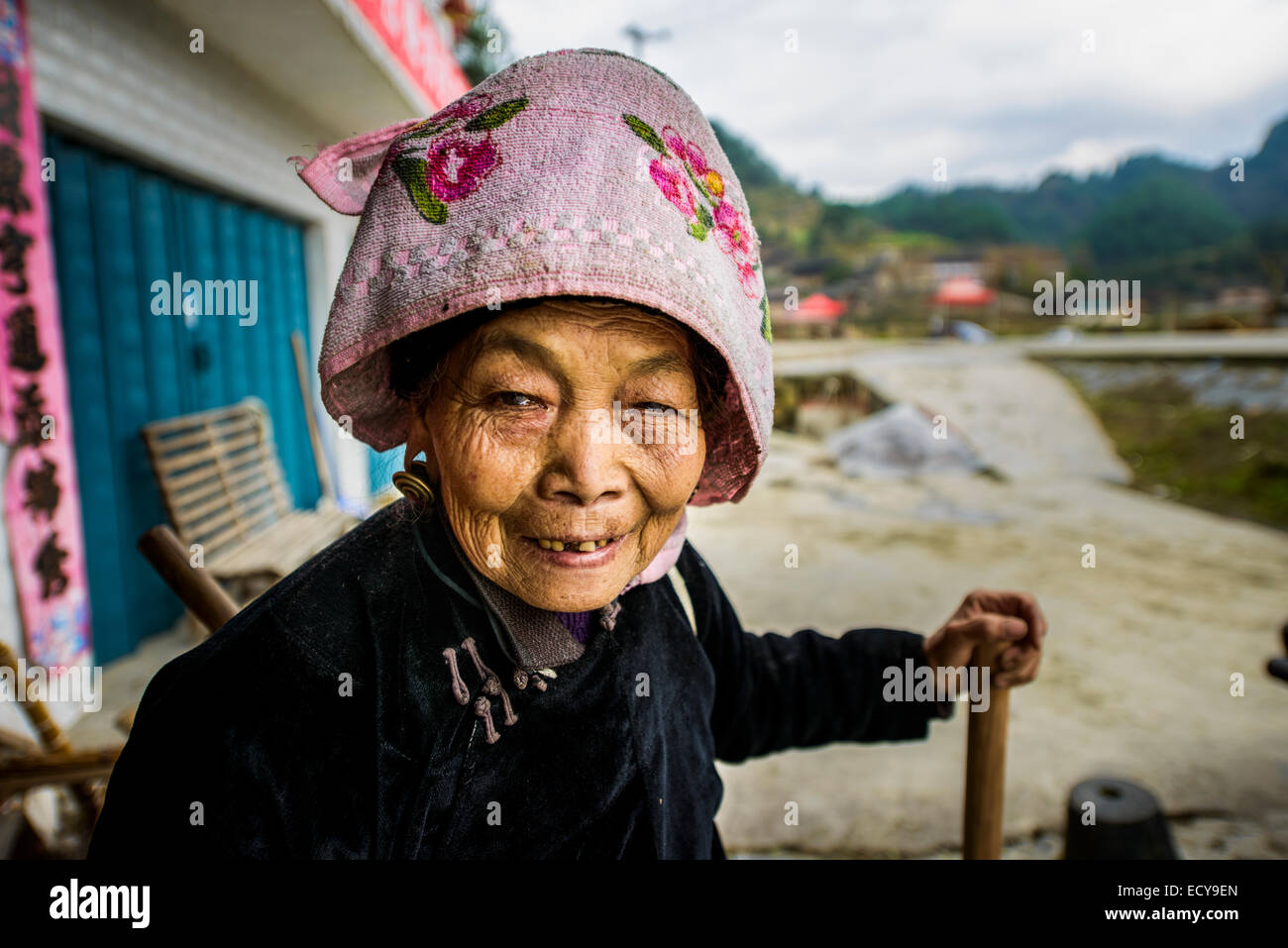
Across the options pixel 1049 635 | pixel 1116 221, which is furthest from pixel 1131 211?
pixel 1049 635

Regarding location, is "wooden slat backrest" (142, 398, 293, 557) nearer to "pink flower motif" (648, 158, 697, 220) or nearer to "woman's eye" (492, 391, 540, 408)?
"woman's eye" (492, 391, 540, 408)

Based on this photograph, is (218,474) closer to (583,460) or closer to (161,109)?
(161,109)

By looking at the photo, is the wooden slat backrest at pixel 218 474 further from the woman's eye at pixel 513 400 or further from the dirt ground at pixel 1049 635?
the woman's eye at pixel 513 400

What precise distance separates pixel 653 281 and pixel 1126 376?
1423 cm

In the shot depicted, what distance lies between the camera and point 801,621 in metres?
5.00

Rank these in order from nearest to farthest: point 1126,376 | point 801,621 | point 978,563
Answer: point 801,621 → point 978,563 → point 1126,376

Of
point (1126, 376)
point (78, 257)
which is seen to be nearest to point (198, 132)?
point (78, 257)

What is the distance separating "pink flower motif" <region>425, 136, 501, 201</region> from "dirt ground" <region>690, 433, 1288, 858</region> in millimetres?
2638

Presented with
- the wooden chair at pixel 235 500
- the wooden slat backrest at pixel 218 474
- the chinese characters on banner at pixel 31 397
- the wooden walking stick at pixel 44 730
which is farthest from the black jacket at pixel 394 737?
the wooden slat backrest at pixel 218 474

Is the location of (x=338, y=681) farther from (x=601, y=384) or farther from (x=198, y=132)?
(x=198, y=132)

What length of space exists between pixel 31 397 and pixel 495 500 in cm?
299

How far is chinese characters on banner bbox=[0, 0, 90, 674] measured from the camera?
2.84 m
